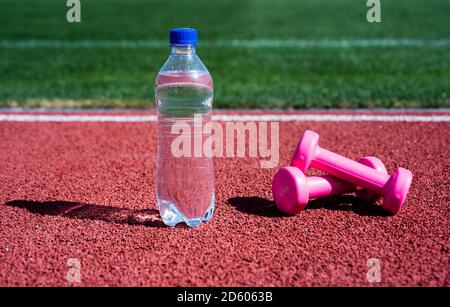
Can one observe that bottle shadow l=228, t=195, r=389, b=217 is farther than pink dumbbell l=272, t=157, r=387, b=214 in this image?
Yes

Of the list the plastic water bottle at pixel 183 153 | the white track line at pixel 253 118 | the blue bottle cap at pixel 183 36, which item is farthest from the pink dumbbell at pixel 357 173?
the white track line at pixel 253 118

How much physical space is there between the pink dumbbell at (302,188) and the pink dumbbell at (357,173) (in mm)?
96

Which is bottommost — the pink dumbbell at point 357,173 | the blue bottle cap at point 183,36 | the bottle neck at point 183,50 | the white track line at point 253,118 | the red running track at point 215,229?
the red running track at point 215,229

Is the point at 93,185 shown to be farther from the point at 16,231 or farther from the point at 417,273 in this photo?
the point at 417,273

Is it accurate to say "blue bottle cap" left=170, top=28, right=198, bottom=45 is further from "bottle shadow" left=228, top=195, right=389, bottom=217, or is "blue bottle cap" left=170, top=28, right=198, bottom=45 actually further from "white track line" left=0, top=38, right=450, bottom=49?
"white track line" left=0, top=38, right=450, bottom=49

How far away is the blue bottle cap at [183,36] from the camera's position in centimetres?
369

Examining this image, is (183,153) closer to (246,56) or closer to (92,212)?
(92,212)

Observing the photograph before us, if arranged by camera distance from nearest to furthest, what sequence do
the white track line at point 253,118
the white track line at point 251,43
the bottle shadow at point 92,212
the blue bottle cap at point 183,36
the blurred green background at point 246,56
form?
the blue bottle cap at point 183,36 < the bottle shadow at point 92,212 < the white track line at point 253,118 < the blurred green background at point 246,56 < the white track line at point 251,43

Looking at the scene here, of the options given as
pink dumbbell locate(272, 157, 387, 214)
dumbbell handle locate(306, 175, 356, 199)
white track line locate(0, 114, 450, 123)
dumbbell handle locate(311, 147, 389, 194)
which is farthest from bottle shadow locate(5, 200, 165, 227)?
white track line locate(0, 114, 450, 123)

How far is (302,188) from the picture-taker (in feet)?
13.1

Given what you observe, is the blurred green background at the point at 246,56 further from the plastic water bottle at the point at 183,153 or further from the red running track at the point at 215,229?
the plastic water bottle at the point at 183,153

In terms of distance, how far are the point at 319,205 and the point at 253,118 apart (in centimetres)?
272

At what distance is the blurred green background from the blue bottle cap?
12.5ft

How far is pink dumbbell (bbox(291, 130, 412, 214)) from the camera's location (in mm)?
4054
